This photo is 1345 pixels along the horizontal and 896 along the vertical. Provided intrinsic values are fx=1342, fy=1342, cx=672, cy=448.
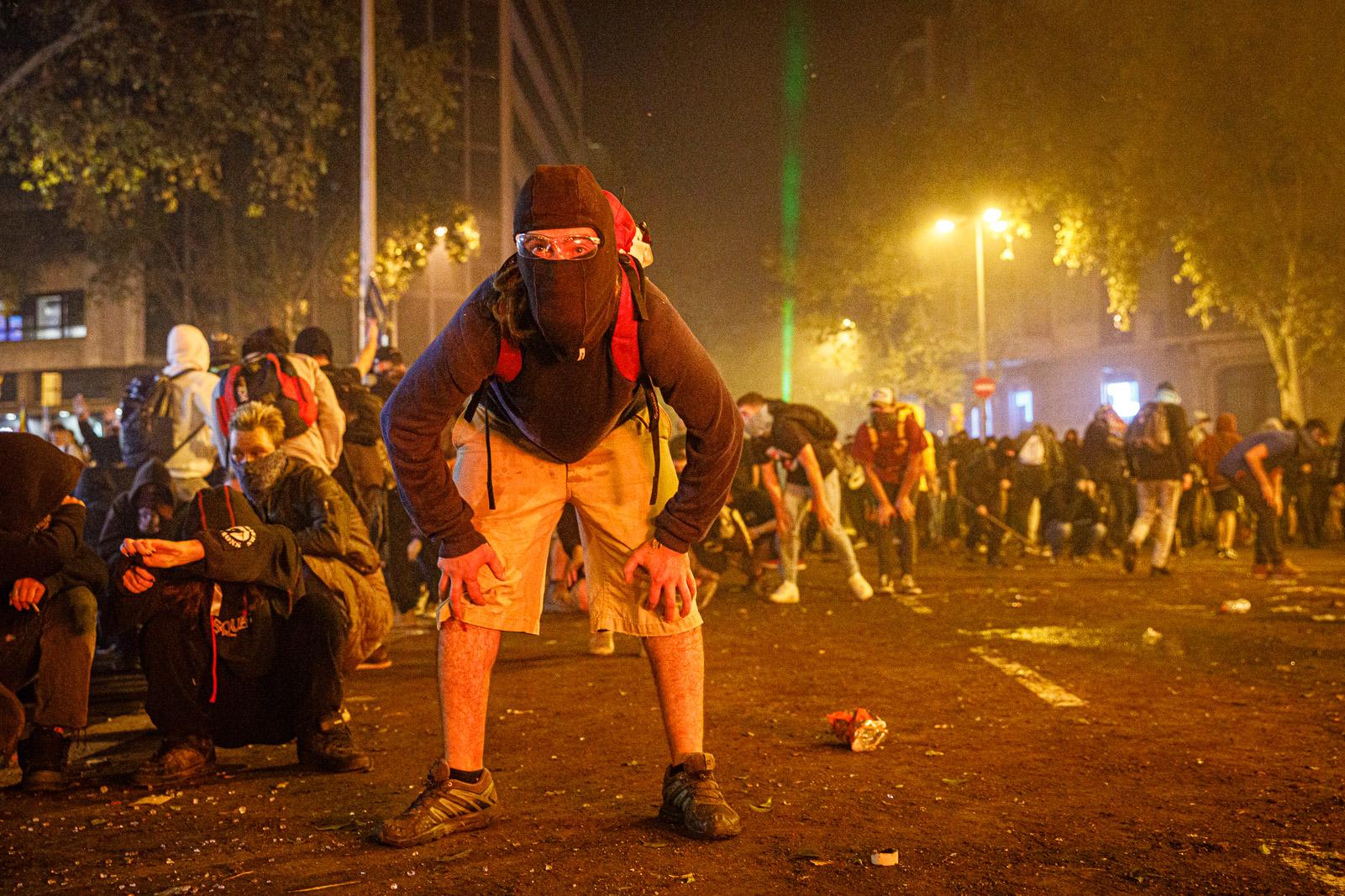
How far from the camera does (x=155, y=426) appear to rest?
9031 millimetres

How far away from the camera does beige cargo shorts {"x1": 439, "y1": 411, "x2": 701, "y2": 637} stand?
4191 millimetres

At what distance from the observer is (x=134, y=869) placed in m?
3.79

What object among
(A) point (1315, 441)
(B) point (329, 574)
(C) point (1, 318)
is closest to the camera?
(B) point (329, 574)

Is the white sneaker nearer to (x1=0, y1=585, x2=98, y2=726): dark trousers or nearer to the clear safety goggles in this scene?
(x1=0, y1=585, x2=98, y2=726): dark trousers

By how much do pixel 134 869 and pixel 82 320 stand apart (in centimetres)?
4433

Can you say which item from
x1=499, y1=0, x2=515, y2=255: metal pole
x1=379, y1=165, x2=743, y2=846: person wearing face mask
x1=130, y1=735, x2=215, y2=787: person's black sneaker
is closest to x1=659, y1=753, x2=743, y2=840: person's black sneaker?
x1=379, y1=165, x2=743, y2=846: person wearing face mask

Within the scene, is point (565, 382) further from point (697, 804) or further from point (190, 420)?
point (190, 420)

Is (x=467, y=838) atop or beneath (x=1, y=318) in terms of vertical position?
beneath

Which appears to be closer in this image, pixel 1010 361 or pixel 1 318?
pixel 1 318

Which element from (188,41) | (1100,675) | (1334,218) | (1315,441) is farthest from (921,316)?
(1100,675)

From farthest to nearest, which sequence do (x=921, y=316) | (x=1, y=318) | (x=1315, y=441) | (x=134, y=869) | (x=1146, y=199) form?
(x=921, y=316) → (x=1, y=318) → (x=1146, y=199) → (x=1315, y=441) → (x=134, y=869)

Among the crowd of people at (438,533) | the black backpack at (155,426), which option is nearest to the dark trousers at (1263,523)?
the crowd of people at (438,533)

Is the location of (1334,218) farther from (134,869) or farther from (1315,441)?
(134,869)

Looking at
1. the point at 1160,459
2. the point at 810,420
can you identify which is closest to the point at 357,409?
the point at 810,420
